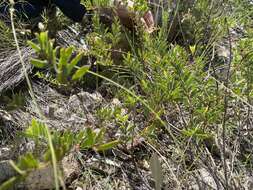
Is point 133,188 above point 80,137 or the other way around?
the other way around

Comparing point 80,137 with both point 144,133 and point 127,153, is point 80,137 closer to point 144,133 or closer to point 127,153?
point 144,133

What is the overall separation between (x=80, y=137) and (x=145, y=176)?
0.66 meters

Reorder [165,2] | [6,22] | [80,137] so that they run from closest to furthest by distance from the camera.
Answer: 1. [80,137]
2. [6,22]
3. [165,2]

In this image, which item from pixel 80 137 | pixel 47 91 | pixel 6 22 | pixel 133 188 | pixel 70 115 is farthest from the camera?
pixel 6 22

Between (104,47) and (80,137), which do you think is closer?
(80,137)

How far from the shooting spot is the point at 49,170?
3.97 feet

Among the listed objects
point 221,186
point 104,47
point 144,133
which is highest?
point 104,47

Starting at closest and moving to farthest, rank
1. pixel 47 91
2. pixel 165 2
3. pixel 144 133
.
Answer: pixel 144 133 → pixel 47 91 → pixel 165 2

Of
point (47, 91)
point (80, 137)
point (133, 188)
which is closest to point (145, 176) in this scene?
point (133, 188)

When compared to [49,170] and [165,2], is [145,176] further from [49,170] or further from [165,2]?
[165,2]

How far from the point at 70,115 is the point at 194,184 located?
49 cm

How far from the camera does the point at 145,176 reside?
134 cm

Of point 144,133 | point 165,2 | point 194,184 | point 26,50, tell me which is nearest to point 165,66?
point 144,133

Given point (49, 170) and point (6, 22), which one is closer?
point (49, 170)
